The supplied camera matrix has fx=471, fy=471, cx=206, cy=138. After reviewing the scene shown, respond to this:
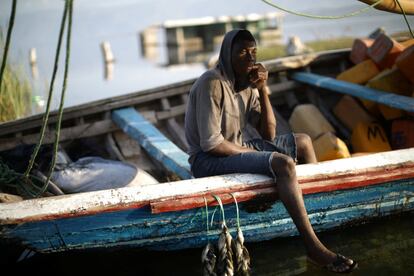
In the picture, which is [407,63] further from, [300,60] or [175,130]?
[175,130]

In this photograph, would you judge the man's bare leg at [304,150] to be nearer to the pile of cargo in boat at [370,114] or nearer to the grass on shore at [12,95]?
the pile of cargo in boat at [370,114]

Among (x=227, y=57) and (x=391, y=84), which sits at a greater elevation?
(x=227, y=57)

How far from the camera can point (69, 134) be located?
4891 millimetres

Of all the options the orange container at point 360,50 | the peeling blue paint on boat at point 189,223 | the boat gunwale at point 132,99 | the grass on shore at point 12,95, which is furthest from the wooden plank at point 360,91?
the grass on shore at point 12,95

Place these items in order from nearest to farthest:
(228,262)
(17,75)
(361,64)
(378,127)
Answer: (228,262), (378,127), (361,64), (17,75)

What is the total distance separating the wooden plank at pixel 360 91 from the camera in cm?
442

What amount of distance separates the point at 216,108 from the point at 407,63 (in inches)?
101

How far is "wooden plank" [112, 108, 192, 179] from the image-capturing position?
13.0ft

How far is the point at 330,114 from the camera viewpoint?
5789 millimetres

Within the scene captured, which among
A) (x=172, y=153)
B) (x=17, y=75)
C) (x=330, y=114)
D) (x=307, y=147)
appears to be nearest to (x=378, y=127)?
(x=330, y=114)

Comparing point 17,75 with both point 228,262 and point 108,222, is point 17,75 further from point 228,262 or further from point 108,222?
point 228,262

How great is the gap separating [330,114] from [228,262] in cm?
334

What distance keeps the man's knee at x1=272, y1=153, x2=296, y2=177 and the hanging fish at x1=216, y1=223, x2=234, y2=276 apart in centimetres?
52

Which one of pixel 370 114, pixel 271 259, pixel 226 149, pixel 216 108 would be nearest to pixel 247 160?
pixel 226 149
